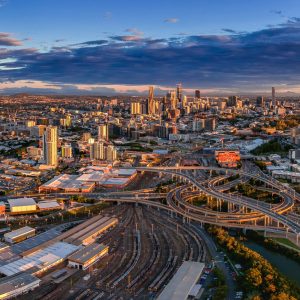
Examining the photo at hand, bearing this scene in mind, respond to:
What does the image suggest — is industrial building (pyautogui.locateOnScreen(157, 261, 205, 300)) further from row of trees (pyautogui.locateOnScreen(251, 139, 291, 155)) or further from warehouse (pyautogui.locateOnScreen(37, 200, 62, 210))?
row of trees (pyautogui.locateOnScreen(251, 139, 291, 155))

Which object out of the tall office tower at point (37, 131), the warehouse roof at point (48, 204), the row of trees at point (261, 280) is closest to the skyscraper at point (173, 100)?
the tall office tower at point (37, 131)

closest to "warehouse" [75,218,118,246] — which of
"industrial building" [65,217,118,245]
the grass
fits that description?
"industrial building" [65,217,118,245]

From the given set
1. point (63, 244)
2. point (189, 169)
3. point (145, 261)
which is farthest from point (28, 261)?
point (189, 169)

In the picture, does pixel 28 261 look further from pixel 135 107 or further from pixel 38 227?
pixel 135 107

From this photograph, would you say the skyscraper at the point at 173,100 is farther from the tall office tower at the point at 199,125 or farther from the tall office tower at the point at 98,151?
the tall office tower at the point at 98,151

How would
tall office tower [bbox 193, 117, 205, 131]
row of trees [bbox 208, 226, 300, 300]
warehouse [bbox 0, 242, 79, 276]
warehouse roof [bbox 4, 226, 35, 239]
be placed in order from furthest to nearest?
tall office tower [bbox 193, 117, 205, 131]
warehouse roof [bbox 4, 226, 35, 239]
warehouse [bbox 0, 242, 79, 276]
row of trees [bbox 208, 226, 300, 300]

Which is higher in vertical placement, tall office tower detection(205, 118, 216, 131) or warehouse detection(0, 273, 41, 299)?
tall office tower detection(205, 118, 216, 131)

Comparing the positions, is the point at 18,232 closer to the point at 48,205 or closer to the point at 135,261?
the point at 48,205
